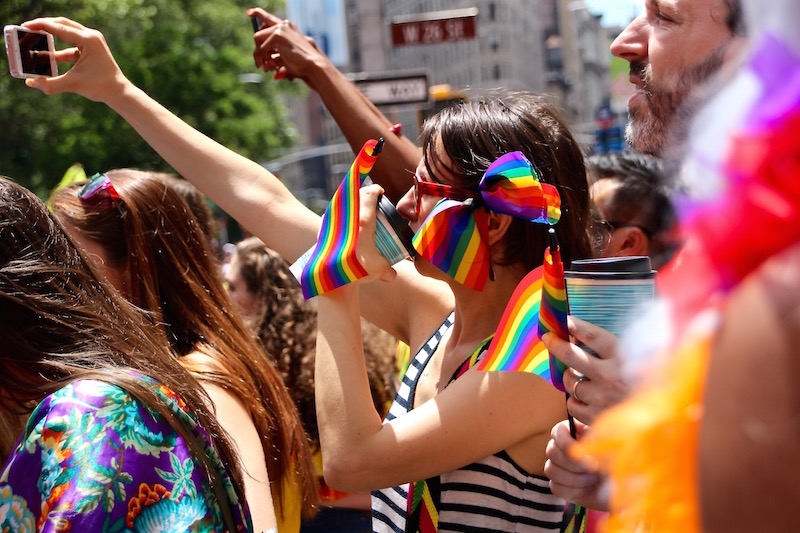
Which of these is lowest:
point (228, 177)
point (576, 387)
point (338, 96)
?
point (576, 387)

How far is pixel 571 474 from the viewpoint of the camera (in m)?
1.53

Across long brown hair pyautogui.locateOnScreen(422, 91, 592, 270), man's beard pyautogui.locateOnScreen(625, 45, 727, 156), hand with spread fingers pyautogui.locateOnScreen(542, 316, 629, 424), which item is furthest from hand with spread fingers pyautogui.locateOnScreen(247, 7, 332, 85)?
hand with spread fingers pyautogui.locateOnScreen(542, 316, 629, 424)

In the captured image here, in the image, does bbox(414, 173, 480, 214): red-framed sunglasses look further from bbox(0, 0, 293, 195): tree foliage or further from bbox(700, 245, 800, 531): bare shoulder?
bbox(0, 0, 293, 195): tree foliage

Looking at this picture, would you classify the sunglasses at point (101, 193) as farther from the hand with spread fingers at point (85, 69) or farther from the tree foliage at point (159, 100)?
the tree foliage at point (159, 100)

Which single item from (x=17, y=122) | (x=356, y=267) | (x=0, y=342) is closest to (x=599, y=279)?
(x=356, y=267)

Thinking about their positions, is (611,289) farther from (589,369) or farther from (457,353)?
(457,353)

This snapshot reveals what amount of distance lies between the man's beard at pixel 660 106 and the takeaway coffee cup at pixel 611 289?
25 centimetres

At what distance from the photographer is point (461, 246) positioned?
2.02 metres

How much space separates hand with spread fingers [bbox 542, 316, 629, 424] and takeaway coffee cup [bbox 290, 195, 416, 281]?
66 cm

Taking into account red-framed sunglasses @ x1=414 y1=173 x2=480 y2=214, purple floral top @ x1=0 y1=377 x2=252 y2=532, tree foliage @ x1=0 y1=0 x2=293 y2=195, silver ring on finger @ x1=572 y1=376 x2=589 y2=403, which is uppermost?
red-framed sunglasses @ x1=414 y1=173 x2=480 y2=214

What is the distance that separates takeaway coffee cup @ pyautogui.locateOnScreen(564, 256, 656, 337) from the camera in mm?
1304

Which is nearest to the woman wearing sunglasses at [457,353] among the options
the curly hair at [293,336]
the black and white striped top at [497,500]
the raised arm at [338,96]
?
the black and white striped top at [497,500]

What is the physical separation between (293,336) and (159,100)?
2320 centimetres

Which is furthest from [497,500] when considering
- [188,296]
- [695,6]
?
[188,296]
